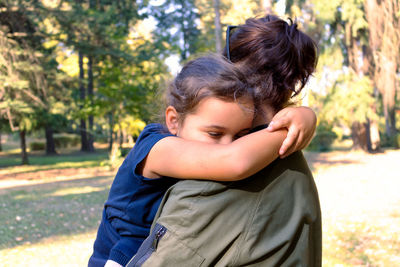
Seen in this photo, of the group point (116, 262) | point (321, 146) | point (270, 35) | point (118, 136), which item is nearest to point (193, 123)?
point (270, 35)

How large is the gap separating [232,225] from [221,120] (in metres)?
0.46

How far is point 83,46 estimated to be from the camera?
17.0 metres

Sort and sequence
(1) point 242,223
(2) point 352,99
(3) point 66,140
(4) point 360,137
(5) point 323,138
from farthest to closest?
1. (3) point 66,140
2. (5) point 323,138
3. (4) point 360,137
4. (2) point 352,99
5. (1) point 242,223

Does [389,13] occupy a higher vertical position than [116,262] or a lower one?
higher

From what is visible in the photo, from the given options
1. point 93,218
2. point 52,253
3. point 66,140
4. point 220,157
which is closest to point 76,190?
point 93,218

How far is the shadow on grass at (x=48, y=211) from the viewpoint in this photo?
7754 millimetres

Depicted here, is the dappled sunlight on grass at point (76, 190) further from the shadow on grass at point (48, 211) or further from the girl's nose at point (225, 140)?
the girl's nose at point (225, 140)

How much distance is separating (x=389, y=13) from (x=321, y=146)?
15.7 meters

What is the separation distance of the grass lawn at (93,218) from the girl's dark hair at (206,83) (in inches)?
168

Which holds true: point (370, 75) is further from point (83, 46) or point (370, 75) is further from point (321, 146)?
point (83, 46)

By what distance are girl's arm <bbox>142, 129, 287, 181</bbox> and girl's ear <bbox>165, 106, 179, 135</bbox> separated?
297 mm

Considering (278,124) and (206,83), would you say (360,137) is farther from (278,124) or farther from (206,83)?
(278,124)

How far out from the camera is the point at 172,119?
194 cm

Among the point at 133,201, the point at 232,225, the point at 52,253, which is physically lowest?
the point at 52,253
